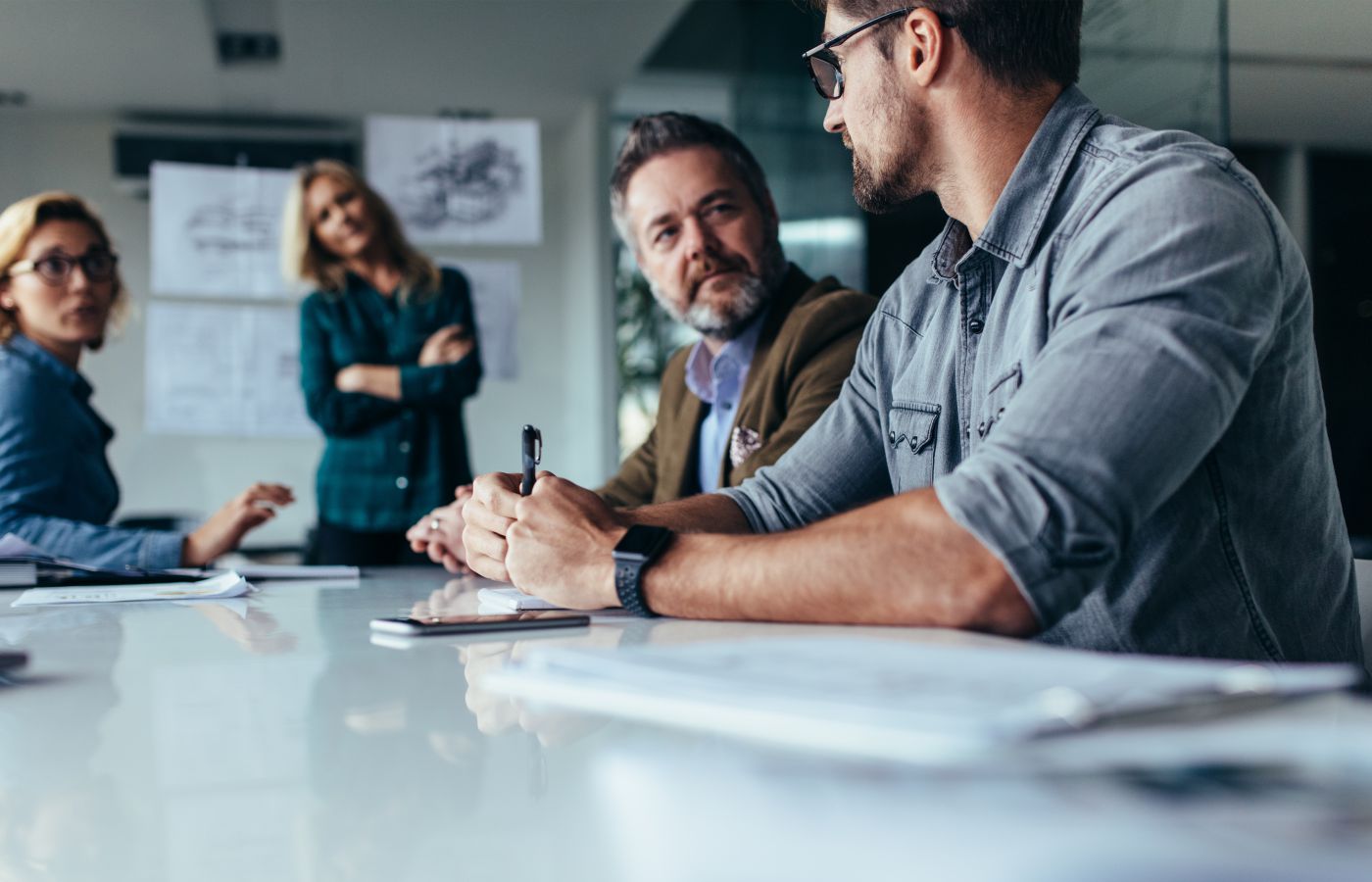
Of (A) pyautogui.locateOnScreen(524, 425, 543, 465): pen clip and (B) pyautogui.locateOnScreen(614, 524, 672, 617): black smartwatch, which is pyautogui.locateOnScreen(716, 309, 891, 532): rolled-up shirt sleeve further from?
(B) pyautogui.locateOnScreen(614, 524, 672, 617): black smartwatch

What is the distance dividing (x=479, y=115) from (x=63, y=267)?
2.17m

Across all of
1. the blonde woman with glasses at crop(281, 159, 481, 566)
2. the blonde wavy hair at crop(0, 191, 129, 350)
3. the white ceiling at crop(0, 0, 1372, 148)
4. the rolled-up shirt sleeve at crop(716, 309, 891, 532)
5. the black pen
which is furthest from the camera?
the white ceiling at crop(0, 0, 1372, 148)

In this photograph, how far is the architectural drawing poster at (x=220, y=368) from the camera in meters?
4.11

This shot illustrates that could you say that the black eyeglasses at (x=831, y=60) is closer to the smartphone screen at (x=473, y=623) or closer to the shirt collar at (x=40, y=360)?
the smartphone screen at (x=473, y=623)

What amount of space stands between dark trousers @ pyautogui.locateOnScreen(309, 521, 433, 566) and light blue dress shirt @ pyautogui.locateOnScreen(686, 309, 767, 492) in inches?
49.0

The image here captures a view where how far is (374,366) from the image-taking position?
305 cm

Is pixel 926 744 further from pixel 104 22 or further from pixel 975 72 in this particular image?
pixel 104 22

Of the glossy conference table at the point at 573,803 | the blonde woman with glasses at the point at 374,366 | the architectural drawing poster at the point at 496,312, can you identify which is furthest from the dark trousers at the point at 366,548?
the glossy conference table at the point at 573,803

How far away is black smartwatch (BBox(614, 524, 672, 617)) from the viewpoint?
1.04 meters

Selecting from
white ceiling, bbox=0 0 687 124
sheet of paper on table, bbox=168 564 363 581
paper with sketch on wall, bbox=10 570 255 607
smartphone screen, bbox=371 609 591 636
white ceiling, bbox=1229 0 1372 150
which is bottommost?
sheet of paper on table, bbox=168 564 363 581

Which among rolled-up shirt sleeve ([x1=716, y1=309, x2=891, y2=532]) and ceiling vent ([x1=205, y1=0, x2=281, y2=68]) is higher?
ceiling vent ([x1=205, y1=0, x2=281, y2=68])

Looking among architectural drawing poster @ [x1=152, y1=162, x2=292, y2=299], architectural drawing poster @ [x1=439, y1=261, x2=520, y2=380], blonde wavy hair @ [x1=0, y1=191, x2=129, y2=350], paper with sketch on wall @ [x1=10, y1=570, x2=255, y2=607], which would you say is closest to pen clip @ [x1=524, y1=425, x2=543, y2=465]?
paper with sketch on wall @ [x1=10, y1=570, x2=255, y2=607]

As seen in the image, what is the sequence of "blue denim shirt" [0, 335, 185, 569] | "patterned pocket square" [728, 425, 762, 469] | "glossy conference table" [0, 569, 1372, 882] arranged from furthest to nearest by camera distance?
"blue denim shirt" [0, 335, 185, 569] → "patterned pocket square" [728, 425, 762, 469] → "glossy conference table" [0, 569, 1372, 882]

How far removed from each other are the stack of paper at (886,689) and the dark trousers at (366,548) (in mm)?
2578
